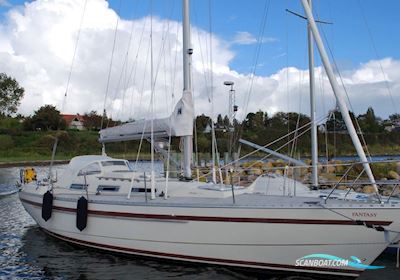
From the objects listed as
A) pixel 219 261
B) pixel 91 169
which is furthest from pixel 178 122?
pixel 219 261

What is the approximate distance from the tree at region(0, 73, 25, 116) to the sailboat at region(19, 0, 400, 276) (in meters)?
89.3

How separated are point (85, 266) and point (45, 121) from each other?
8413 centimetres

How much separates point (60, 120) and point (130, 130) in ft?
264

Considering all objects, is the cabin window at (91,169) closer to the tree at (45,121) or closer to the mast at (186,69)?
the mast at (186,69)

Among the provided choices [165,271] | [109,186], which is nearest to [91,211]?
[109,186]

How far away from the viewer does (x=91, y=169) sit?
40.9 ft

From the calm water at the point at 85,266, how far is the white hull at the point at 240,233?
0.88 ft

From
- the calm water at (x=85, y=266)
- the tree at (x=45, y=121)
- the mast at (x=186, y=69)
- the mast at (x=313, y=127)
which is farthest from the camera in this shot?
the tree at (x=45, y=121)

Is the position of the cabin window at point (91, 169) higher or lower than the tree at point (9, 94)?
lower

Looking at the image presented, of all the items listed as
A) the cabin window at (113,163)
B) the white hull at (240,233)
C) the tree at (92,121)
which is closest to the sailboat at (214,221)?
the white hull at (240,233)

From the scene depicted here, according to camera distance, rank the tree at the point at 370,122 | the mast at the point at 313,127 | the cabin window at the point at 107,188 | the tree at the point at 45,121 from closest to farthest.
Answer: the cabin window at the point at 107,188, the mast at the point at 313,127, the tree at the point at 370,122, the tree at the point at 45,121

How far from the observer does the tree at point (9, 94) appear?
3578 inches

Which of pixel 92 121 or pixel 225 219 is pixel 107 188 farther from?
pixel 92 121

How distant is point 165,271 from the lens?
29.9 feet
